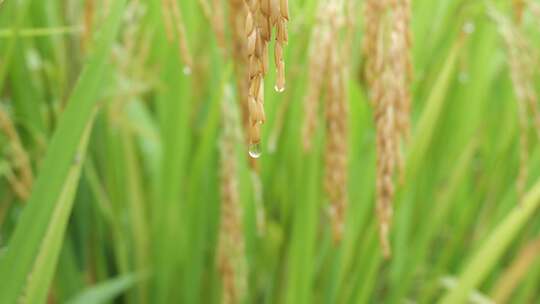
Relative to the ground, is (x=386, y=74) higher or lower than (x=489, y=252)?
higher

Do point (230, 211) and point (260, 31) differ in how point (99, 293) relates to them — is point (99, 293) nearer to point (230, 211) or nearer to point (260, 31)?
point (230, 211)

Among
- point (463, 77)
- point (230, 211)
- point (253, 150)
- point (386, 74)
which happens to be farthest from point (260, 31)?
point (463, 77)

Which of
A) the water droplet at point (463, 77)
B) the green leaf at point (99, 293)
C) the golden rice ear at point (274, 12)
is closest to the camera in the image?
the golden rice ear at point (274, 12)

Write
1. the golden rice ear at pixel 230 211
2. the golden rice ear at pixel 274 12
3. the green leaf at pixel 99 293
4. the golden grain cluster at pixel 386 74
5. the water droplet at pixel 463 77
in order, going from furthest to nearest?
the water droplet at pixel 463 77 → the green leaf at pixel 99 293 → the golden rice ear at pixel 230 211 → the golden grain cluster at pixel 386 74 → the golden rice ear at pixel 274 12

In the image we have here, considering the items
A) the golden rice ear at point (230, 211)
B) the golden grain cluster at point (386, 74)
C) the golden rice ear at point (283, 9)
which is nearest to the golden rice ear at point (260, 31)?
the golden rice ear at point (283, 9)

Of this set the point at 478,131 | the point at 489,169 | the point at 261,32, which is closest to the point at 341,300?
the point at 489,169

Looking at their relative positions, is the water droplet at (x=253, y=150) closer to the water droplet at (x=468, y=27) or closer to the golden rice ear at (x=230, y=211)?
the golden rice ear at (x=230, y=211)

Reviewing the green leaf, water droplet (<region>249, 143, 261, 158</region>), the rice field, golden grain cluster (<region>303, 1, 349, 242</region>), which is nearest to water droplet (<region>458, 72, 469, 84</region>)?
the rice field

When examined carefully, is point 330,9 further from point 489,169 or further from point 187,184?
point 489,169
